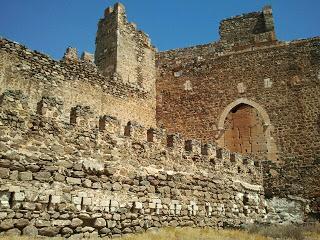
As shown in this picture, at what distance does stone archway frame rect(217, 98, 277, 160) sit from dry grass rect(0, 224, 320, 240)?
4.87m

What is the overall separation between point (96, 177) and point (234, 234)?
4.06 meters

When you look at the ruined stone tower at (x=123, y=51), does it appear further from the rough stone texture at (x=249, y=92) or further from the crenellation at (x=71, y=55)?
the crenellation at (x=71, y=55)

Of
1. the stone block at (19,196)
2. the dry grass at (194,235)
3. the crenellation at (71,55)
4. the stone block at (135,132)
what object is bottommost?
the dry grass at (194,235)

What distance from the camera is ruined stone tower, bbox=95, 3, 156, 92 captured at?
1672 cm

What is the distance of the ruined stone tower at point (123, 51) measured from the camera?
16720 millimetres

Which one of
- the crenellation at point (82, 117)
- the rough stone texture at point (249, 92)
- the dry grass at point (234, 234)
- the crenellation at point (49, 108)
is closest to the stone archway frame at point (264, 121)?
the rough stone texture at point (249, 92)

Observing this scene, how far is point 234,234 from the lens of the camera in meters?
10.1

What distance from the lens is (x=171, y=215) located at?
985cm

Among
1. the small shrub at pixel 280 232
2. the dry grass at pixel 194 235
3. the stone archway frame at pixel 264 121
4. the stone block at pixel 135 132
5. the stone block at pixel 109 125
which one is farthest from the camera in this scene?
the stone archway frame at pixel 264 121

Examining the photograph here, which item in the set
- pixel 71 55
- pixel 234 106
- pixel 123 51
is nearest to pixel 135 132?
pixel 71 55

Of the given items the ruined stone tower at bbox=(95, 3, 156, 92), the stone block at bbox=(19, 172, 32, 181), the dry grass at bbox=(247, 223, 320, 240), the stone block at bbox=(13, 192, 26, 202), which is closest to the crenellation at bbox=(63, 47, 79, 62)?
the ruined stone tower at bbox=(95, 3, 156, 92)

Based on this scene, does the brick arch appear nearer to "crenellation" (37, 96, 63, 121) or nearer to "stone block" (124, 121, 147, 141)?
"stone block" (124, 121, 147, 141)

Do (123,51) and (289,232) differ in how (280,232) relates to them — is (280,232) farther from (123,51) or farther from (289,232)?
(123,51)

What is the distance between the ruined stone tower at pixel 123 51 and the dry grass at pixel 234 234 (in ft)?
26.4
